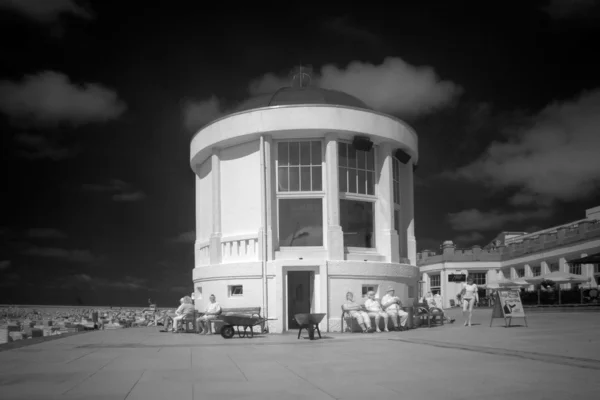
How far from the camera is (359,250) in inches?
1014

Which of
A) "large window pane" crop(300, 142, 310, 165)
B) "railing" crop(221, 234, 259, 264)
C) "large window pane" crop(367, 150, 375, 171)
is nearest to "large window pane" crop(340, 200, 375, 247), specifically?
A: "large window pane" crop(367, 150, 375, 171)

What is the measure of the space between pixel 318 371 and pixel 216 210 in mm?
16025

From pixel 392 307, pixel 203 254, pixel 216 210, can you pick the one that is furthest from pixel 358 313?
pixel 203 254

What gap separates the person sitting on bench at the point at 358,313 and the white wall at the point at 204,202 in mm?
7744

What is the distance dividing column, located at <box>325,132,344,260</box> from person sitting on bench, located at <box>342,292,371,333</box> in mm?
1923

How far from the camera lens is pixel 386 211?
2606 centimetres

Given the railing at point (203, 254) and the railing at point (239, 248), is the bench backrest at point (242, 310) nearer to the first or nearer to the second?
the railing at point (239, 248)

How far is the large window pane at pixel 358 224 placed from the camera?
86.2ft

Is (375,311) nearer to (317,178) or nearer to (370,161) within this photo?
(317,178)

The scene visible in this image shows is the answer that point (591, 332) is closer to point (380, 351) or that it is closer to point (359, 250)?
point (380, 351)

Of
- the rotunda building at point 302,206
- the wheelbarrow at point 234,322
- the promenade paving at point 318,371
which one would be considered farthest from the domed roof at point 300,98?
the promenade paving at point 318,371

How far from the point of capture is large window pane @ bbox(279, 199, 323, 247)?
84.6ft

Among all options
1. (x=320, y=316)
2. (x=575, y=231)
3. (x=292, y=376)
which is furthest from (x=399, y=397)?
(x=575, y=231)

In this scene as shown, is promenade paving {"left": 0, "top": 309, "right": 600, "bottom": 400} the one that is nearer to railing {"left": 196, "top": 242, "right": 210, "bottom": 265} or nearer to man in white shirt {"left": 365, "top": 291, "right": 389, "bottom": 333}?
man in white shirt {"left": 365, "top": 291, "right": 389, "bottom": 333}
